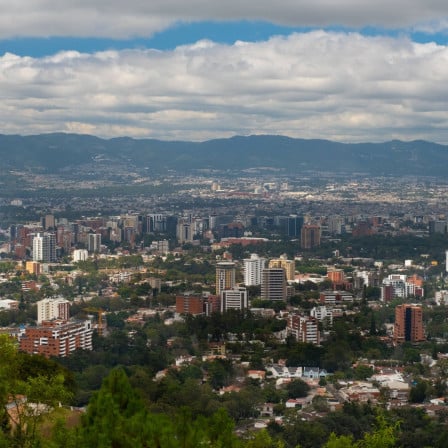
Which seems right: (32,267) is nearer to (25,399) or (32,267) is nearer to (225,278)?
(225,278)

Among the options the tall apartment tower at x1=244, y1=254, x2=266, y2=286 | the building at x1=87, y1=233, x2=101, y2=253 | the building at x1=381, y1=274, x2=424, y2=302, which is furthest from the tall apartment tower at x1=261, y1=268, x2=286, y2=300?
the building at x1=87, y1=233, x2=101, y2=253

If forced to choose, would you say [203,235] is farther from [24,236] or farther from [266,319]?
[266,319]

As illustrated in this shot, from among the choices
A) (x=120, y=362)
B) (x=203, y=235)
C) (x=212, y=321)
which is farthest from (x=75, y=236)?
(x=120, y=362)

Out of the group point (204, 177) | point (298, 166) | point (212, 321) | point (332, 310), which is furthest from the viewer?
point (298, 166)

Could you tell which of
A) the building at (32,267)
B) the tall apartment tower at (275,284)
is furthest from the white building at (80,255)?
the tall apartment tower at (275,284)

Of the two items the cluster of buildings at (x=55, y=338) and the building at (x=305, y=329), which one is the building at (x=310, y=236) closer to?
the building at (x=305, y=329)
